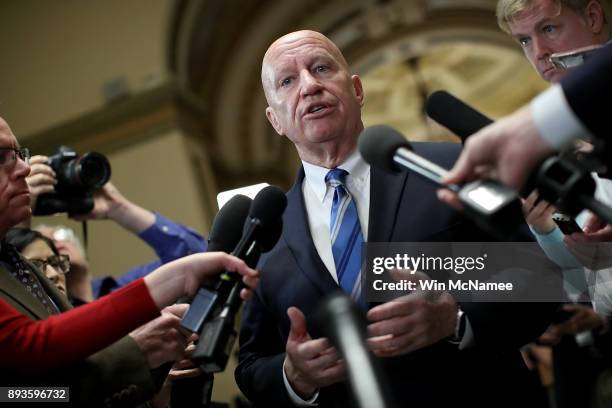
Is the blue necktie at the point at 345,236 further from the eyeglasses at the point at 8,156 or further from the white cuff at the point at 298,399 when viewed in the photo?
the eyeglasses at the point at 8,156

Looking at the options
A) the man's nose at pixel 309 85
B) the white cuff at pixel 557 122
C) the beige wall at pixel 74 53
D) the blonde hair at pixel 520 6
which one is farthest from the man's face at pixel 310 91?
the beige wall at pixel 74 53

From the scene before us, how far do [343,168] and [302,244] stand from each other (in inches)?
9.9

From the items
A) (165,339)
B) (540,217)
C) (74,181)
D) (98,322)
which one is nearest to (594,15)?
(540,217)

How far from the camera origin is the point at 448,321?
5.07 feet

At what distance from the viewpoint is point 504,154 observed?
1.17 meters

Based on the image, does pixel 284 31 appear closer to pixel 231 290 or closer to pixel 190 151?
pixel 190 151

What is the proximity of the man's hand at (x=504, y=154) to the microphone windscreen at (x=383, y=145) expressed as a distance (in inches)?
7.0

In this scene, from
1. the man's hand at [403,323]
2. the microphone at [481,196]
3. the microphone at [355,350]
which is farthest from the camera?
the man's hand at [403,323]

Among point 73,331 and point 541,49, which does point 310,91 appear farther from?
point 73,331

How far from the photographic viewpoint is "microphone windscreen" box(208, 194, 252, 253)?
1505mm

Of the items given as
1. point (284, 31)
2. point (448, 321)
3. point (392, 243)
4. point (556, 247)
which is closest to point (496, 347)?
point (448, 321)

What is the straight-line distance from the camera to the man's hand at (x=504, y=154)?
3.77ft

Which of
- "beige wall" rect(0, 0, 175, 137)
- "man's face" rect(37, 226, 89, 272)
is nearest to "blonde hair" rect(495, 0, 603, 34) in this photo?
"man's face" rect(37, 226, 89, 272)

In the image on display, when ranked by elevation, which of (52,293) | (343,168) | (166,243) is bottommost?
(52,293)
